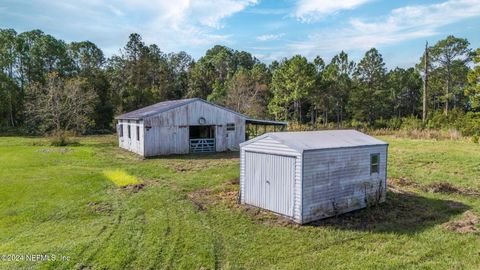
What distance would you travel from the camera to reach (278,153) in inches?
344

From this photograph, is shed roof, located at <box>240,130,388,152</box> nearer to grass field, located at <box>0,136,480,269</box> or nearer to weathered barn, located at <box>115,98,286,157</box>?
grass field, located at <box>0,136,480,269</box>

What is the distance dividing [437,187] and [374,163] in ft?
11.2

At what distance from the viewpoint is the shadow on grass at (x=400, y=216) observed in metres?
8.00

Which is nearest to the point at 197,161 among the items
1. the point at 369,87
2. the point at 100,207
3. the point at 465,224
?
the point at 100,207

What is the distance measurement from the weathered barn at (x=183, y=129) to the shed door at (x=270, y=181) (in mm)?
11393

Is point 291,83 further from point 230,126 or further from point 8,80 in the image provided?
point 8,80

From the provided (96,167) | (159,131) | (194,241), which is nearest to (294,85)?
(159,131)

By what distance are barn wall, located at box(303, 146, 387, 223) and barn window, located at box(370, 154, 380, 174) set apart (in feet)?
0.43

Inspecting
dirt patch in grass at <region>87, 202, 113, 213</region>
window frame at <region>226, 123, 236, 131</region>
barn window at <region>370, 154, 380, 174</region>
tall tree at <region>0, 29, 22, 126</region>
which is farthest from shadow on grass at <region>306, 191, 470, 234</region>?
tall tree at <region>0, 29, 22, 126</region>

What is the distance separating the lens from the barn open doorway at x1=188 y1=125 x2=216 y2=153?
2147 centimetres

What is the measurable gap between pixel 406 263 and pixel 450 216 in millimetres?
3684

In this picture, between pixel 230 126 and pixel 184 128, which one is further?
pixel 230 126

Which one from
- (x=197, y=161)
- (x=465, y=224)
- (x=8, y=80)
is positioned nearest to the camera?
(x=465, y=224)

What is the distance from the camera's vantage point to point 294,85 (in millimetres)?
41094
